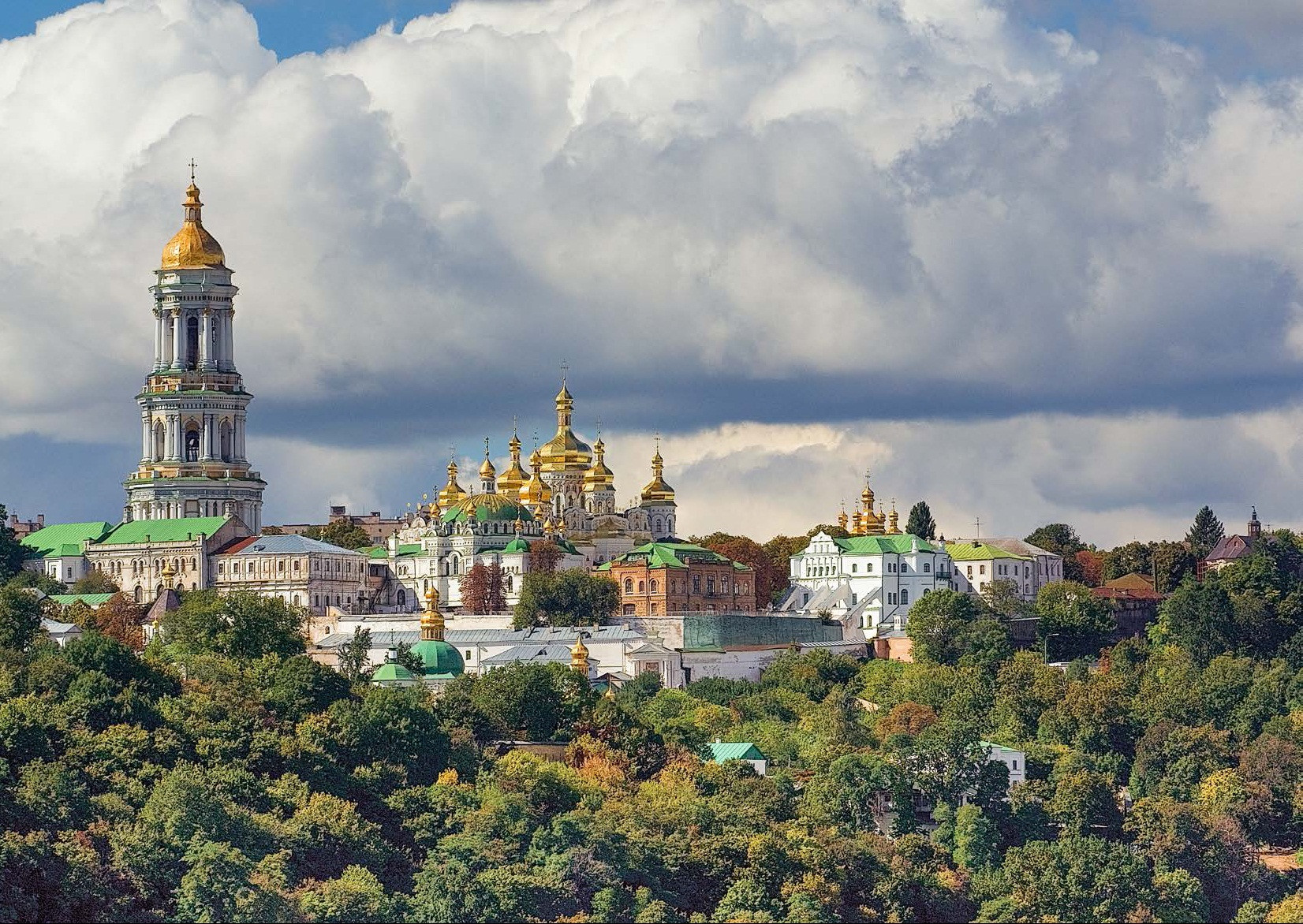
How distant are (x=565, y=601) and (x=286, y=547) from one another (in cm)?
1176

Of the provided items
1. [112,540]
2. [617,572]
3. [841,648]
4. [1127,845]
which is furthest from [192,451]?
[1127,845]

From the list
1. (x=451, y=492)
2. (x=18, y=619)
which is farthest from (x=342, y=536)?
(x=18, y=619)

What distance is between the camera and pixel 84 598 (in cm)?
11819

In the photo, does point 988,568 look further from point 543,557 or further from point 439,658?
point 439,658

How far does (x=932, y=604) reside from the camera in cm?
11319

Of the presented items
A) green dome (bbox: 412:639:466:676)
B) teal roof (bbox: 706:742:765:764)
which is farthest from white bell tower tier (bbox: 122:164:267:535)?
teal roof (bbox: 706:742:765:764)

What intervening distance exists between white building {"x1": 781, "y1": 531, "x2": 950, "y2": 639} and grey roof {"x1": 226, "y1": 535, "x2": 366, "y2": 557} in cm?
1607

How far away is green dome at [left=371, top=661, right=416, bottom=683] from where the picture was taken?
9612cm

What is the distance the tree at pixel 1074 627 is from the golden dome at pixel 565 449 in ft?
79.8

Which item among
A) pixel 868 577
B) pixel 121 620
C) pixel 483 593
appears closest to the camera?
pixel 121 620

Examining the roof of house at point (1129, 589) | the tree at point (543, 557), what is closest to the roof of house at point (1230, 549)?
the roof of house at point (1129, 589)

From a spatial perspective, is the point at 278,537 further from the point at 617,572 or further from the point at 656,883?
the point at 656,883

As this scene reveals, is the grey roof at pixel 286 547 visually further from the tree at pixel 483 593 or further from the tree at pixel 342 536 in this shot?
the tree at pixel 342 536

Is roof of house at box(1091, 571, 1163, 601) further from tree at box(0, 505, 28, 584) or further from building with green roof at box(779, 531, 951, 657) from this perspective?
tree at box(0, 505, 28, 584)
